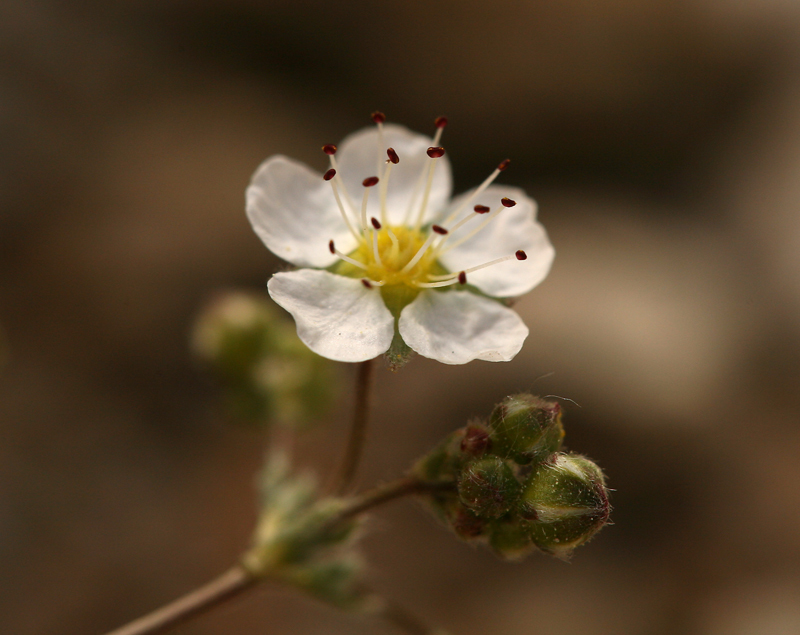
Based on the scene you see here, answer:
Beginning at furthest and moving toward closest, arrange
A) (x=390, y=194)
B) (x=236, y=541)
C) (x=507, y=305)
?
1. (x=236, y=541)
2. (x=390, y=194)
3. (x=507, y=305)

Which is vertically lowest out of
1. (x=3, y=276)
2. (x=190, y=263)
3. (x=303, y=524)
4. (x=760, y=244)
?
(x=3, y=276)

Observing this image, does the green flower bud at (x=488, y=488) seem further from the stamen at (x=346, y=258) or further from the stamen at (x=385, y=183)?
the stamen at (x=385, y=183)

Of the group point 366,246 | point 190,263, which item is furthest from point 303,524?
point 190,263

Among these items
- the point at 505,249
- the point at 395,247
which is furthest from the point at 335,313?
the point at 505,249

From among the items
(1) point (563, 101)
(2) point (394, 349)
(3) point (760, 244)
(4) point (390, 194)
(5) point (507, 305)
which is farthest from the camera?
(1) point (563, 101)

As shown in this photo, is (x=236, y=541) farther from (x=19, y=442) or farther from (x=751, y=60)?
(x=751, y=60)

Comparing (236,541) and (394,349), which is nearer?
(394,349)

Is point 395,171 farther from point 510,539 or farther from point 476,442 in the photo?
point 510,539

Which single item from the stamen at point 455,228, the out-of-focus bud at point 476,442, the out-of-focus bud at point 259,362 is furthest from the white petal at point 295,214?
the out-of-focus bud at point 259,362
